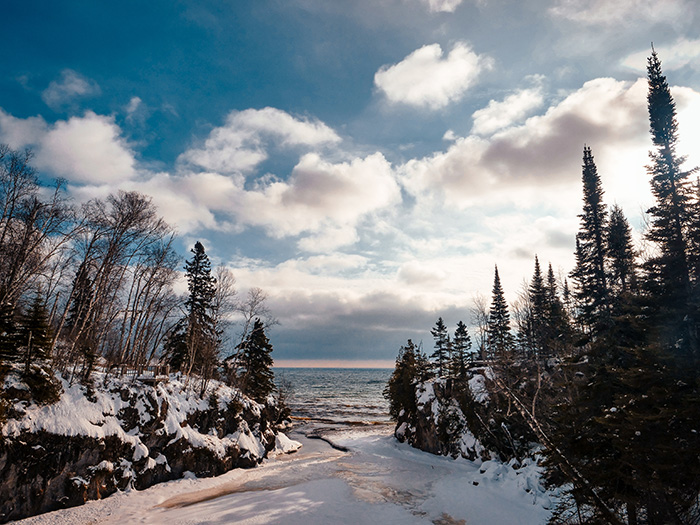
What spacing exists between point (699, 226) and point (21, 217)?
2801cm

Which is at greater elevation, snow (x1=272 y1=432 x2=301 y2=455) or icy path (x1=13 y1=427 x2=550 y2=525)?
icy path (x1=13 y1=427 x2=550 y2=525)

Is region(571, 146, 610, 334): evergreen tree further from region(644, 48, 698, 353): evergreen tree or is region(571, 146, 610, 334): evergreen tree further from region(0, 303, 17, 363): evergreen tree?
region(0, 303, 17, 363): evergreen tree

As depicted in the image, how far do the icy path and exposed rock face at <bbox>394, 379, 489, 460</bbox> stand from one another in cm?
618

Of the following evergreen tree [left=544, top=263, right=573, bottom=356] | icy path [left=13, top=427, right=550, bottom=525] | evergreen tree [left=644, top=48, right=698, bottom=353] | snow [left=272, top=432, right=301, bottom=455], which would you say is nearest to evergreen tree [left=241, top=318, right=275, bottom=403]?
snow [left=272, top=432, right=301, bottom=455]

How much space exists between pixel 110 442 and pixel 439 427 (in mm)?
27866

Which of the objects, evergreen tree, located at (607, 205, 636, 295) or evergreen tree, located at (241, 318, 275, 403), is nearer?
evergreen tree, located at (607, 205, 636, 295)

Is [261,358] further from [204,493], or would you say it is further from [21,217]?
[21,217]

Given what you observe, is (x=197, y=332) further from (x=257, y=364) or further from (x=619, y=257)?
(x=619, y=257)

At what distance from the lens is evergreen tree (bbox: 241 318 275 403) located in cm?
3591

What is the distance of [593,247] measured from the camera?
97.7ft

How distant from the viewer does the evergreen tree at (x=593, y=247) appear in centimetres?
2886

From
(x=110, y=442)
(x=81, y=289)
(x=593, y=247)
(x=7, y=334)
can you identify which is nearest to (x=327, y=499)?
(x=110, y=442)

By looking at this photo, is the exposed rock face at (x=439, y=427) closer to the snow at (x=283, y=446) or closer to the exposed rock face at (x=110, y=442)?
the snow at (x=283, y=446)

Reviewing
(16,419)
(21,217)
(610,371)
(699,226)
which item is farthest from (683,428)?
(21,217)
